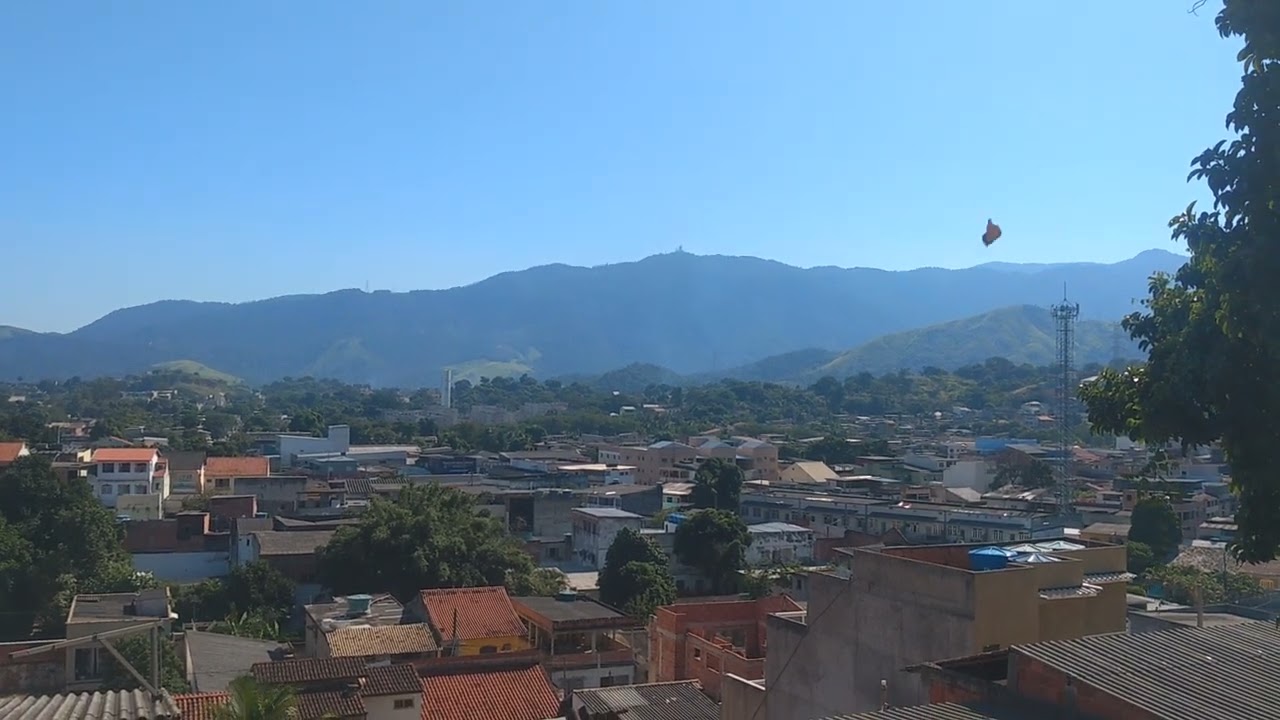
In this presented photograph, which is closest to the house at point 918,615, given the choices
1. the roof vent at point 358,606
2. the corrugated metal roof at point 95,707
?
the corrugated metal roof at point 95,707

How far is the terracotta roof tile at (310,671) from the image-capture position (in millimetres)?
13938

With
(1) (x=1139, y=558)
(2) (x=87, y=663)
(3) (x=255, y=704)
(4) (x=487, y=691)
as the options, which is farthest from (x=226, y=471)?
(3) (x=255, y=704)

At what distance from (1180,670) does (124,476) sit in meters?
46.3

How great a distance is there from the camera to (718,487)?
51.2 meters

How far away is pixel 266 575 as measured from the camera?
99.4 feet

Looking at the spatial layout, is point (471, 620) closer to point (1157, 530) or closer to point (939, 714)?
point (939, 714)

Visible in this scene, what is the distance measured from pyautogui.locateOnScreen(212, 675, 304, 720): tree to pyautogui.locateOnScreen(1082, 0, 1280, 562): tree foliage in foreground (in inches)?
257

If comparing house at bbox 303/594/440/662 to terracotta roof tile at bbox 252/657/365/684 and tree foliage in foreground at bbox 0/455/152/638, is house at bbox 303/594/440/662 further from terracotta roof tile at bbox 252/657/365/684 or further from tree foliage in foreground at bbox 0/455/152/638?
tree foliage in foreground at bbox 0/455/152/638

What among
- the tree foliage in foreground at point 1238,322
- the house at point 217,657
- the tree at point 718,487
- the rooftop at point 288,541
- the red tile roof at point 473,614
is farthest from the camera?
the tree at point 718,487

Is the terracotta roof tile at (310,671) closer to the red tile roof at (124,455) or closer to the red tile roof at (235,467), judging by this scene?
the red tile roof at (124,455)

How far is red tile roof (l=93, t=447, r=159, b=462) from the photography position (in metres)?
46.5

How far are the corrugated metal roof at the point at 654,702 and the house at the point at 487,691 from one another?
98 cm

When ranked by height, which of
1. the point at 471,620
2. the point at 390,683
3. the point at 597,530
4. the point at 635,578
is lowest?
the point at 635,578

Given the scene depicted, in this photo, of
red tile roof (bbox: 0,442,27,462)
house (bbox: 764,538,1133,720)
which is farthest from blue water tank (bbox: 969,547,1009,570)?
red tile roof (bbox: 0,442,27,462)
